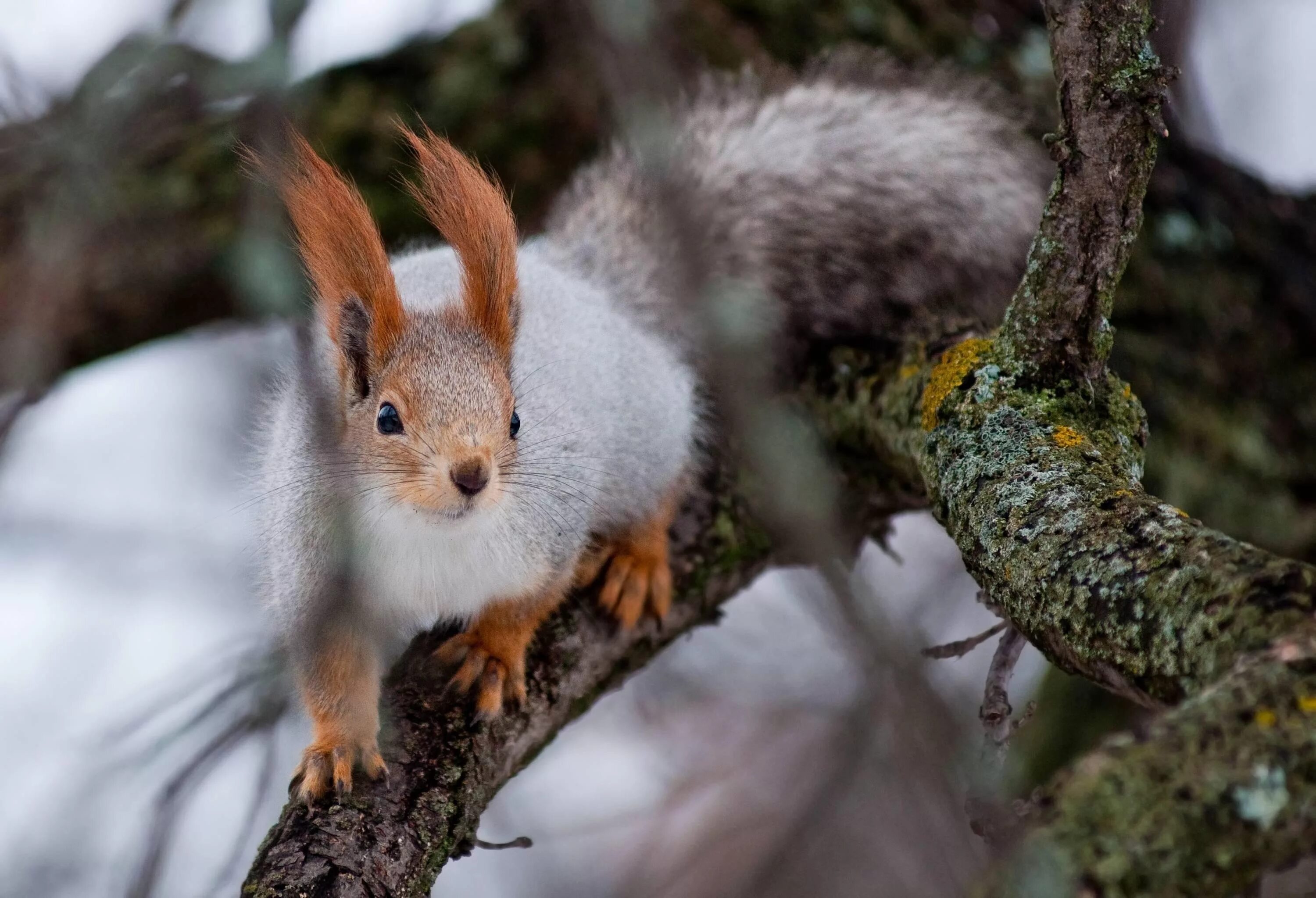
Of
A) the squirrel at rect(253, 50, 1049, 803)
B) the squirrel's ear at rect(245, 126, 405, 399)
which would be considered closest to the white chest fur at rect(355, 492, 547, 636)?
the squirrel at rect(253, 50, 1049, 803)

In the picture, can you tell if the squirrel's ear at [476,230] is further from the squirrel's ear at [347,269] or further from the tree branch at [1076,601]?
the tree branch at [1076,601]

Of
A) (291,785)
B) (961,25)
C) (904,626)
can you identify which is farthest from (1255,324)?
(291,785)

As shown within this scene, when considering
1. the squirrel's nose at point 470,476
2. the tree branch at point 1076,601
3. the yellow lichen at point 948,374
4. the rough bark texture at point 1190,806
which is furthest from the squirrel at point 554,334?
the rough bark texture at point 1190,806

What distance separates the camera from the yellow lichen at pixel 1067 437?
1637 millimetres

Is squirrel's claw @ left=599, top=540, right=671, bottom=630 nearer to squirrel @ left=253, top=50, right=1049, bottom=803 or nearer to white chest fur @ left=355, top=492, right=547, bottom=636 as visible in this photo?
squirrel @ left=253, top=50, right=1049, bottom=803

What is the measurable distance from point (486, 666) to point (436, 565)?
198 mm

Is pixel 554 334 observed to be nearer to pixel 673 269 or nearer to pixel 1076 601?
pixel 673 269

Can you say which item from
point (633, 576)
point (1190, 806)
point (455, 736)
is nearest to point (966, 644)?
point (1190, 806)

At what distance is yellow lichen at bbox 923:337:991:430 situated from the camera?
1913 millimetres

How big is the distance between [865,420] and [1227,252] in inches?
42.0

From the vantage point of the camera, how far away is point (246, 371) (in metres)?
3.11

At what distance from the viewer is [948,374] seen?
196cm

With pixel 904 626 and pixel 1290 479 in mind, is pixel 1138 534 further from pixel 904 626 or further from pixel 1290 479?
pixel 1290 479

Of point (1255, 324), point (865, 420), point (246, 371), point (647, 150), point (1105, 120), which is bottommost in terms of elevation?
point (246, 371)
